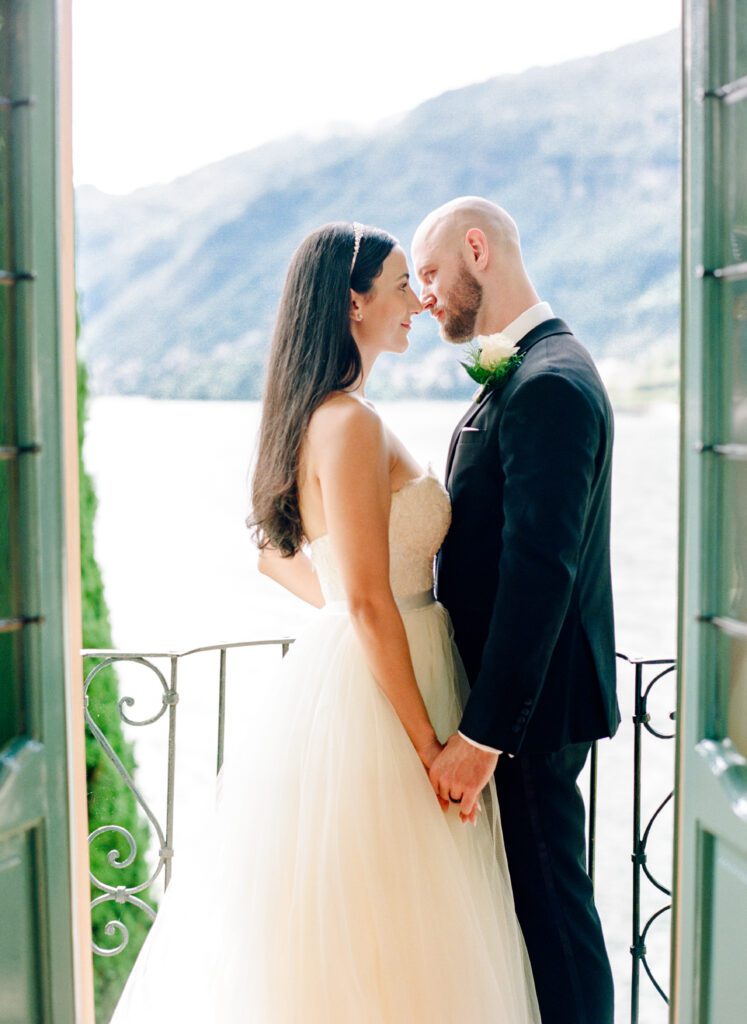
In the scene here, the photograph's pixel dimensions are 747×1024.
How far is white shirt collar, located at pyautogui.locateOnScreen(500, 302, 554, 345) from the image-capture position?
2266 mm

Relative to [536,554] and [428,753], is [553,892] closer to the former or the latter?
[428,753]

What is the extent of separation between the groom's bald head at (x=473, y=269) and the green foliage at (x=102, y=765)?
2.22m

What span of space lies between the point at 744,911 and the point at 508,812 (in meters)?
0.69

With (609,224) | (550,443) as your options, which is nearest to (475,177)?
(609,224)

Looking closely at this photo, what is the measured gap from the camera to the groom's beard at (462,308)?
7.78 feet

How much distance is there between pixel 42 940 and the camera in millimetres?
1559

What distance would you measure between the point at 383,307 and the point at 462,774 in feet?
3.37

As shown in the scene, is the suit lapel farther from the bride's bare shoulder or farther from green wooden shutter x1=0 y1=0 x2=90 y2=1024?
green wooden shutter x1=0 y1=0 x2=90 y2=1024

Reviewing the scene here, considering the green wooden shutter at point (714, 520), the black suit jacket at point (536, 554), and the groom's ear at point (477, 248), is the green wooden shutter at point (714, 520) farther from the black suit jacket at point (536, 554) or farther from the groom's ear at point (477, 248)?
the groom's ear at point (477, 248)

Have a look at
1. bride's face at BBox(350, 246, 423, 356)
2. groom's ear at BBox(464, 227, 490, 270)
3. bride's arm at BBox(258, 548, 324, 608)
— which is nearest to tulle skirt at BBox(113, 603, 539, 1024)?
bride's arm at BBox(258, 548, 324, 608)

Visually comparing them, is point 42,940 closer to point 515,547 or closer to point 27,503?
point 27,503

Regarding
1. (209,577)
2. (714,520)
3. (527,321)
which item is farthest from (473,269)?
(209,577)

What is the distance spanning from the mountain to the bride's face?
33.9 ft

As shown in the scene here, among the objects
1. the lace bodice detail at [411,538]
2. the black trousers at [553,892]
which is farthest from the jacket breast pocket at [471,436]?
the black trousers at [553,892]
